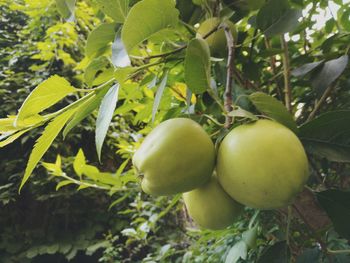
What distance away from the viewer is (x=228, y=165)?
32 cm

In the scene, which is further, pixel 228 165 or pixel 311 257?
pixel 311 257

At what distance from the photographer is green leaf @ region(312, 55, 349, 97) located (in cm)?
45

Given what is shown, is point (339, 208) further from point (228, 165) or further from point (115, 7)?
point (115, 7)

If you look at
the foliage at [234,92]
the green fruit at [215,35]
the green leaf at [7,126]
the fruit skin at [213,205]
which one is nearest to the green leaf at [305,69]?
the foliage at [234,92]

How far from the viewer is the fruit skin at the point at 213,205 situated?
0.37 meters

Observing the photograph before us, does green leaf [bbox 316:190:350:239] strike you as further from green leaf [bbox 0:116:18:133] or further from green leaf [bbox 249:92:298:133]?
green leaf [bbox 0:116:18:133]

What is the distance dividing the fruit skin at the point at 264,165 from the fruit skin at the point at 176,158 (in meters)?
0.02

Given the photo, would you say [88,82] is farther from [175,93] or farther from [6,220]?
[6,220]

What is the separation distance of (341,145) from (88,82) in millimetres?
322

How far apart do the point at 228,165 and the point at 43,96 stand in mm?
213

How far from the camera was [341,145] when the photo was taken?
0.38 metres

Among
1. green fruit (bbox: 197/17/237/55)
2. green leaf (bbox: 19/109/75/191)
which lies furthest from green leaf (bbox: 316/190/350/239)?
green leaf (bbox: 19/109/75/191)

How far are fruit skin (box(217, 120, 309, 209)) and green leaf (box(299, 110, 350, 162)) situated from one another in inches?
3.0

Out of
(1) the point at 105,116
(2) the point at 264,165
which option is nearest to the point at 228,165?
(2) the point at 264,165
